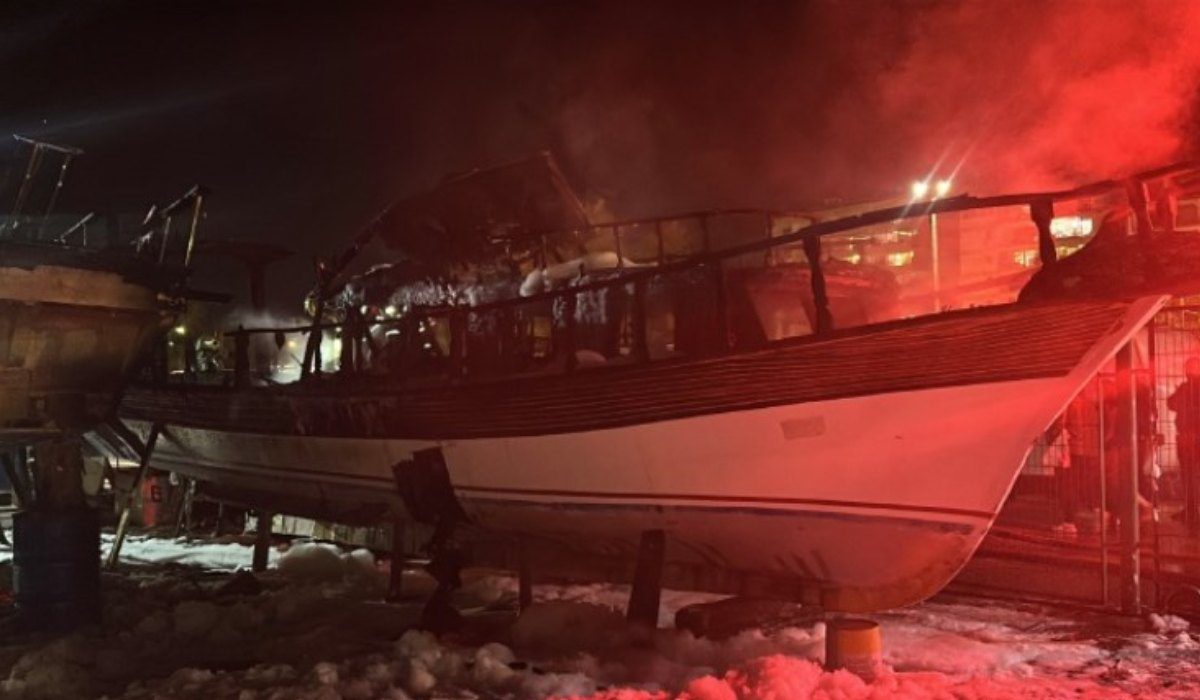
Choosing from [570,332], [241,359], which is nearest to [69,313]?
[241,359]

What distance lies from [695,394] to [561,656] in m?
2.10

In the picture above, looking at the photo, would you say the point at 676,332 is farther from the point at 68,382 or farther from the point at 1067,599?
the point at 68,382

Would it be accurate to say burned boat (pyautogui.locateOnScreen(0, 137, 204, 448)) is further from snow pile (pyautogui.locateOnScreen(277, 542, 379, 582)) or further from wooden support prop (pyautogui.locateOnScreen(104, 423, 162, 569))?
snow pile (pyautogui.locateOnScreen(277, 542, 379, 582))

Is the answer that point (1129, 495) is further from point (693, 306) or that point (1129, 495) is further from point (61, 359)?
point (61, 359)

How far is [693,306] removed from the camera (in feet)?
24.0

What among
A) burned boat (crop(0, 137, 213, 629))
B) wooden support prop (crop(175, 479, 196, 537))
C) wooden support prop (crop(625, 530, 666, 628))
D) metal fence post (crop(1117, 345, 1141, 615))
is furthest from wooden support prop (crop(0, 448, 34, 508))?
metal fence post (crop(1117, 345, 1141, 615))

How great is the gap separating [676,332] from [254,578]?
4948mm

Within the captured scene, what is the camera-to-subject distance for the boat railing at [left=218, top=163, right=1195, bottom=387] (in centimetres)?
565

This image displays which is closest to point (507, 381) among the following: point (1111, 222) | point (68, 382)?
point (68, 382)

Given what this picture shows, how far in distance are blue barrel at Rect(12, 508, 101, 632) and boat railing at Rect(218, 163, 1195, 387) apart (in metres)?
3.11

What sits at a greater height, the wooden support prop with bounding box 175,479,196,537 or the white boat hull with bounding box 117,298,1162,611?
the white boat hull with bounding box 117,298,1162,611

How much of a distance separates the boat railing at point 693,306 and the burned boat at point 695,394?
0.02m

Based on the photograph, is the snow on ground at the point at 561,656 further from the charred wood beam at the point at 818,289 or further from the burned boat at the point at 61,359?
the charred wood beam at the point at 818,289

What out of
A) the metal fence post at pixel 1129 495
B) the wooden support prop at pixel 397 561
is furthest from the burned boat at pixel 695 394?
the metal fence post at pixel 1129 495
